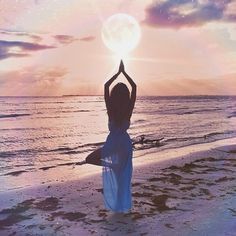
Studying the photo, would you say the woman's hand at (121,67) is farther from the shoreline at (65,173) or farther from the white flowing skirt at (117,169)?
the shoreline at (65,173)

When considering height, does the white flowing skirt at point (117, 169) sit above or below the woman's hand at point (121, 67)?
below

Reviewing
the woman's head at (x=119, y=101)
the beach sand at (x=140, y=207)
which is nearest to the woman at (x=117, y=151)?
the woman's head at (x=119, y=101)

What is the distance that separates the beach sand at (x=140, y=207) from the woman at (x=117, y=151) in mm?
361

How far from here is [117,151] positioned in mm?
6723

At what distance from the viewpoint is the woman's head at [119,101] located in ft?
20.6

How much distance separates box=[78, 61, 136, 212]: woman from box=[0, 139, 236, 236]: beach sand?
361 mm

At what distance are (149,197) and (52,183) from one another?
123 inches

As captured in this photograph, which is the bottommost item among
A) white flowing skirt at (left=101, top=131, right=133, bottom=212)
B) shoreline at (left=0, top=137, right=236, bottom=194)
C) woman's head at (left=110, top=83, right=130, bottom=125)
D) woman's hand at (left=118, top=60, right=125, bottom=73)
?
shoreline at (left=0, top=137, right=236, bottom=194)

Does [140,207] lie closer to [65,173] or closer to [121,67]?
[121,67]

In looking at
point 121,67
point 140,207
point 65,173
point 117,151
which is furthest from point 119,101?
point 65,173

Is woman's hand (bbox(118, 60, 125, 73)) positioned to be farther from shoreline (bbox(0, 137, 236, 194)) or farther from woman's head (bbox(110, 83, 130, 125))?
shoreline (bbox(0, 137, 236, 194))

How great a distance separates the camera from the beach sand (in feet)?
21.4

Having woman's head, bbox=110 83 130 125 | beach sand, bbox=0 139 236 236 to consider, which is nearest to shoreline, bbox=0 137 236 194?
beach sand, bbox=0 139 236 236

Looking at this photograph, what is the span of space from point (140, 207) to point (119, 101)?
7.80ft
